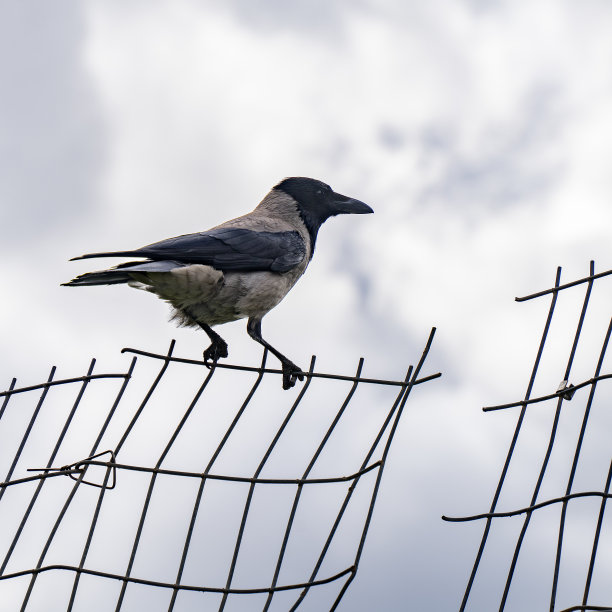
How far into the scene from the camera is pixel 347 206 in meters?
7.39

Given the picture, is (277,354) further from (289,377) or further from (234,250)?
(234,250)

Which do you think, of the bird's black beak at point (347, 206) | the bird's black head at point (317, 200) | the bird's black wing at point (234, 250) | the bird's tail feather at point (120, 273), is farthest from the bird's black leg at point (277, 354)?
the bird's black beak at point (347, 206)

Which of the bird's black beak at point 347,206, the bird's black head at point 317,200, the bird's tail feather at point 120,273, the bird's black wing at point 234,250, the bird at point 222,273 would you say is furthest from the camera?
the bird's black beak at point 347,206

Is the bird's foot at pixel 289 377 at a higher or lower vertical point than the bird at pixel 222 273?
lower

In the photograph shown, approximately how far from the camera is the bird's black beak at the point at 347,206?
738 centimetres

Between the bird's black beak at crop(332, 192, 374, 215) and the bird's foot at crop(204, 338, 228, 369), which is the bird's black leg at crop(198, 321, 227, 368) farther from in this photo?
the bird's black beak at crop(332, 192, 374, 215)

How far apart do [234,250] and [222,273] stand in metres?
0.23

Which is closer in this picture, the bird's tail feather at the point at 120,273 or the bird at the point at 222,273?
the bird's tail feather at the point at 120,273

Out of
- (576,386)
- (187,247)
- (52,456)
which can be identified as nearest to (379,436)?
(576,386)

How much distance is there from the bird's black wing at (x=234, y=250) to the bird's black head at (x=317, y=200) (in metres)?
0.72

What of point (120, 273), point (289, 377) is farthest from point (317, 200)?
point (120, 273)

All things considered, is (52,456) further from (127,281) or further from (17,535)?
(127,281)

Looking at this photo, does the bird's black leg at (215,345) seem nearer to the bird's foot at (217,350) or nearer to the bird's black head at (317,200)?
the bird's foot at (217,350)

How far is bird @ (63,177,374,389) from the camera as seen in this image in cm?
546
